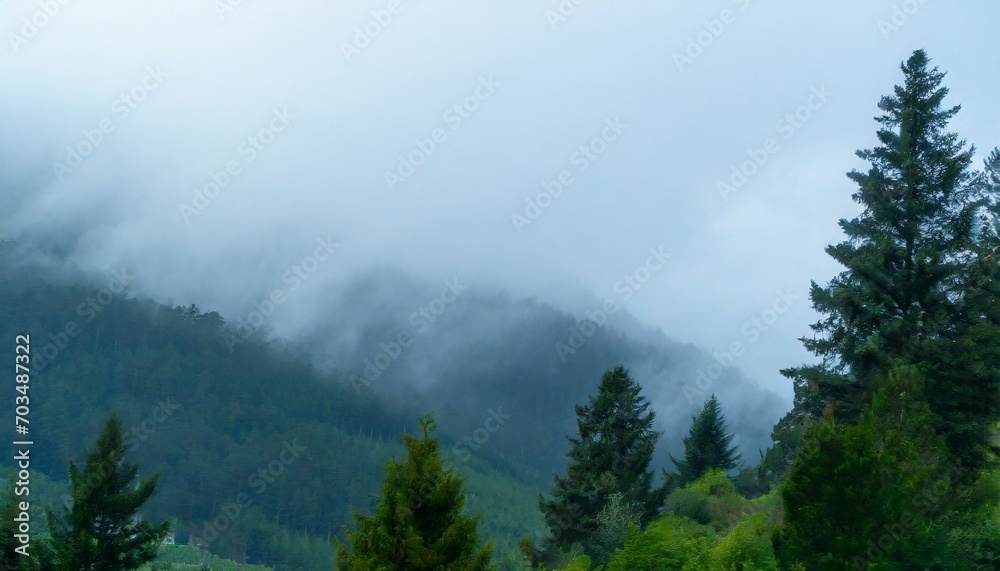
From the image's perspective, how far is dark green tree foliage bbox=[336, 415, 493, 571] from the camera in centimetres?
1702

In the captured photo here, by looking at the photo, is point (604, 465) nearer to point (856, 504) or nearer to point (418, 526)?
point (856, 504)

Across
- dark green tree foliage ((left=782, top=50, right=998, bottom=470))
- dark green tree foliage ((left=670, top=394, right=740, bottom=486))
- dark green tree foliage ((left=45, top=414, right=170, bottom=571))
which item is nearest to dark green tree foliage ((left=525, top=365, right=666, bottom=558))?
dark green tree foliage ((left=782, top=50, right=998, bottom=470))

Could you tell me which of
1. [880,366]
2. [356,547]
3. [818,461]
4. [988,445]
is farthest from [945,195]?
[356,547]

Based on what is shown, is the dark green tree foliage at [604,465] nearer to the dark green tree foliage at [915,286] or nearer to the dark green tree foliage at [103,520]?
the dark green tree foliage at [915,286]

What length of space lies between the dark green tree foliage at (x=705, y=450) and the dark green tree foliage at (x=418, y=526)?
53278mm

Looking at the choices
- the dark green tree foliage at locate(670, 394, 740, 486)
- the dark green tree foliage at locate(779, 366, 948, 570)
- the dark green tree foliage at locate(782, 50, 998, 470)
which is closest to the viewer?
the dark green tree foliage at locate(779, 366, 948, 570)

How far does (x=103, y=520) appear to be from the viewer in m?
29.9

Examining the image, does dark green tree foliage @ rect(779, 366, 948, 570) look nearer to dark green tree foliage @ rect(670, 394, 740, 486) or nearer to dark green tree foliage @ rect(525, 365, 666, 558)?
dark green tree foliage @ rect(525, 365, 666, 558)

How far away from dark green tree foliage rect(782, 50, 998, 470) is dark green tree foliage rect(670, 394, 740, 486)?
3816 cm

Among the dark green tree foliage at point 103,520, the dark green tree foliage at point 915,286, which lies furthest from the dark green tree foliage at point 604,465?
the dark green tree foliage at point 103,520

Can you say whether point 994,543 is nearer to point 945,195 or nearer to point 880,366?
point 880,366

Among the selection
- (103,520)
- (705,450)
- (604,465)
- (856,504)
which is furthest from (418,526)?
(705,450)

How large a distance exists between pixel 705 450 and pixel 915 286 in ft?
138

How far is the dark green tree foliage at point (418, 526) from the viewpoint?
17016 mm
